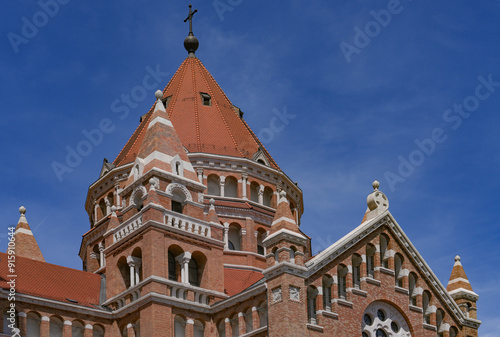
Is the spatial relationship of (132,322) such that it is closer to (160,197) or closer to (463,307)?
(160,197)

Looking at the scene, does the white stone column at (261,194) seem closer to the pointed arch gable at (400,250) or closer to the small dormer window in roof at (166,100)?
Result: the small dormer window in roof at (166,100)

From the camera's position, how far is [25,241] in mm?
53125

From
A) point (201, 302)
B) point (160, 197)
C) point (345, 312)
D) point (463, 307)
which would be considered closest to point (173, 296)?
point (201, 302)

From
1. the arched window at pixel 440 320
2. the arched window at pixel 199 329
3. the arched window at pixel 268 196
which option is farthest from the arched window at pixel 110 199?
the arched window at pixel 440 320

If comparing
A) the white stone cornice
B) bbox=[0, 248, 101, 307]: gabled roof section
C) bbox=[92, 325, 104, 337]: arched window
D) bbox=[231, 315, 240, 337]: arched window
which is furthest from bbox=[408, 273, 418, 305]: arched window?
bbox=[0, 248, 101, 307]: gabled roof section

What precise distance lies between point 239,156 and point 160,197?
476 inches

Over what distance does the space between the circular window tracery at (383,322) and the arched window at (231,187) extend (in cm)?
1496

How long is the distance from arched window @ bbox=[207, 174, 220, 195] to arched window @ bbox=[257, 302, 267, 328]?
15.0 metres

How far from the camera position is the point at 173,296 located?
41281 millimetres

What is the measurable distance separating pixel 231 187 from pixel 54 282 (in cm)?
1441

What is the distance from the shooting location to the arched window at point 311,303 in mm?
38781

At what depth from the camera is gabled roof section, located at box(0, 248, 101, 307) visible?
41281 millimetres

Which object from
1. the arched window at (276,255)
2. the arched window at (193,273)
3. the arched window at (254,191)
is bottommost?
the arched window at (276,255)

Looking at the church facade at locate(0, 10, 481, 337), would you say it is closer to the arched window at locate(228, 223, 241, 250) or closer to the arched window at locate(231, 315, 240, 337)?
the arched window at locate(231, 315, 240, 337)
